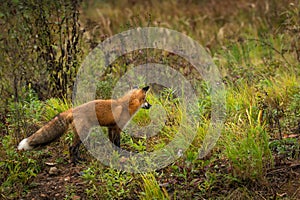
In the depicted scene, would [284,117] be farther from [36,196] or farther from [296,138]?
[36,196]

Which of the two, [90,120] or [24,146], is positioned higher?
[90,120]

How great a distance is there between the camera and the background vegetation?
4.89m

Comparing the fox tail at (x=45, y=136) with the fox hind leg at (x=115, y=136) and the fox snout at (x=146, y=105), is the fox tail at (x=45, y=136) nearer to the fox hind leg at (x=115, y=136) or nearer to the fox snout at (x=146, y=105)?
the fox hind leg at (x=115, y=136)

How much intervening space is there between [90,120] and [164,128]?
91 cm

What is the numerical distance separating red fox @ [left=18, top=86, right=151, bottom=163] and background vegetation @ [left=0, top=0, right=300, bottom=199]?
0.21 m

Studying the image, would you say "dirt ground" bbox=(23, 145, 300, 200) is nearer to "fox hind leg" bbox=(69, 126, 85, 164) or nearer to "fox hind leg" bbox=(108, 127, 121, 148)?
"fox hind leg" bbox=(69, 126, 85, 164)

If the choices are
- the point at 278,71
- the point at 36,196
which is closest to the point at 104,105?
the point at 36,196

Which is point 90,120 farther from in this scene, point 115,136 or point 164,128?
point 164,128

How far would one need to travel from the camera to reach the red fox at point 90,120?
17.7ft

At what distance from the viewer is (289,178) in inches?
192

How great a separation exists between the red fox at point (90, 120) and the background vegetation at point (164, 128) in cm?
21

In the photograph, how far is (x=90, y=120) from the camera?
18.1ft

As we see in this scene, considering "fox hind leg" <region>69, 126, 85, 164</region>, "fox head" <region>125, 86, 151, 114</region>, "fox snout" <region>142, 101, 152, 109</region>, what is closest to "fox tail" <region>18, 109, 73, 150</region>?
"fox hind leg" <region>69, 126, 85, 164</region>

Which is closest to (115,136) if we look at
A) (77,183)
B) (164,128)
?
(164,128)
